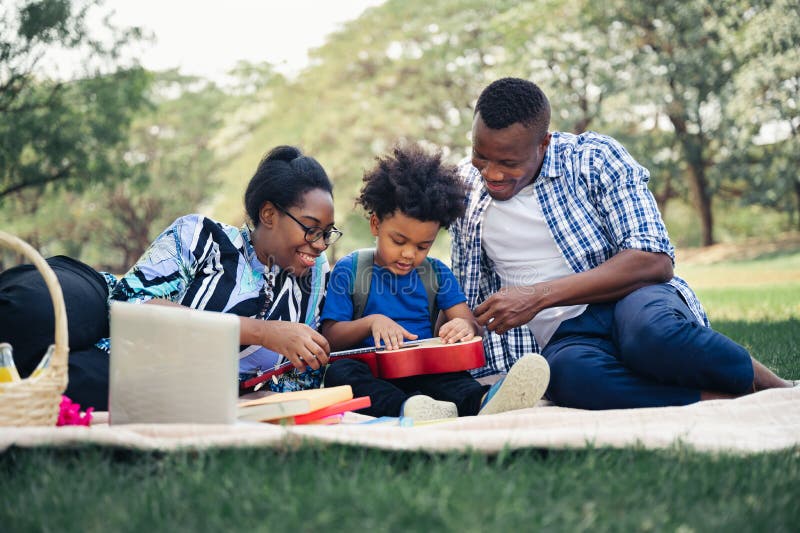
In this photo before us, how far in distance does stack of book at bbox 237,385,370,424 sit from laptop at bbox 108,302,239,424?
9.2 inches

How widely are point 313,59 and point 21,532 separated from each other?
2466cm

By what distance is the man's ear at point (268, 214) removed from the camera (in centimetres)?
382

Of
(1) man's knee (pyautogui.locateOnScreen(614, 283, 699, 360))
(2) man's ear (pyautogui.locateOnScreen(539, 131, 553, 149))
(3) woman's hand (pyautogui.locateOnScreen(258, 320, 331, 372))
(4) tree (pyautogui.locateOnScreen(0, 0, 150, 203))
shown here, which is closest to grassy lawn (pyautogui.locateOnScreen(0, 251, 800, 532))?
(1) man's knee (pyautogui.locateOnScreen(614, 283, 699, 360))

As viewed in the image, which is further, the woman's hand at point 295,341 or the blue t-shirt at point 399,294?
the blue t-shirt at point 399,294

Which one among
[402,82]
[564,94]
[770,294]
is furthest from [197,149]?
[770,294]

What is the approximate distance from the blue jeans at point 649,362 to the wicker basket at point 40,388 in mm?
1995

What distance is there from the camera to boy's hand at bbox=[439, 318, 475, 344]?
367 centimetres

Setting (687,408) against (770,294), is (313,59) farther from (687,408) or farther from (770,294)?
(687,408)

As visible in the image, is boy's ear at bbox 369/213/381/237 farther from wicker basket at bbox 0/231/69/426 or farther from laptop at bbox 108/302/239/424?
wicker basket at bbox 0/231/69/426

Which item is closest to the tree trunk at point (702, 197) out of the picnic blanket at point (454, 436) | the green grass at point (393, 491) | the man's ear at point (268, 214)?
the man's ear at point (268, 214)

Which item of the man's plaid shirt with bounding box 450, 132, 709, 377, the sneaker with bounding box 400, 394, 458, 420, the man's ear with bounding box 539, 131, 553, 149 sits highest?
the man's ear with bounding box 539, 131, 553, 149

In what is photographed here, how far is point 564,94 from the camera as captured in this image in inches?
845

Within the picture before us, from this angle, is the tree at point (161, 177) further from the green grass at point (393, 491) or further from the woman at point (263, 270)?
the green grass at point (393, 491)

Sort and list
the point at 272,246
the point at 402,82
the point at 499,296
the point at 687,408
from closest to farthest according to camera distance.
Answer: the point at 687,408 < the point at 499,296 < the point at 272,246 < the point at 402,82
